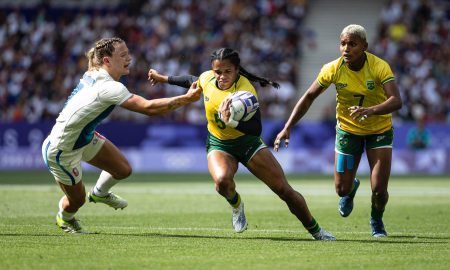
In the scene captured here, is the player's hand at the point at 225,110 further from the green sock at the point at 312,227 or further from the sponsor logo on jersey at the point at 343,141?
the sponsor logo on jersey at the point at 343,141

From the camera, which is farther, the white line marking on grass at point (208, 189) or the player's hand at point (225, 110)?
the white line marking on grass at point (208, 189)

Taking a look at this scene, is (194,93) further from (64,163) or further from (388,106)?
(388,106)

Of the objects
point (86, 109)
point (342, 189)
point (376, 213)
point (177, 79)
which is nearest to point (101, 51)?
point (86, 109)

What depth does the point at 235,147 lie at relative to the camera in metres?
11.1

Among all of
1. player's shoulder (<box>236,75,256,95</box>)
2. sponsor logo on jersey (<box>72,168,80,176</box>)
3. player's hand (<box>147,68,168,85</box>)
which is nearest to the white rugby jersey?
sponsor logo on jersey (<box>72,168,80,176</box>)

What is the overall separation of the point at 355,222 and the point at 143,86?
1943 centimetres

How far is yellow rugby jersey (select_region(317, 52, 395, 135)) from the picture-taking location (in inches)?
446

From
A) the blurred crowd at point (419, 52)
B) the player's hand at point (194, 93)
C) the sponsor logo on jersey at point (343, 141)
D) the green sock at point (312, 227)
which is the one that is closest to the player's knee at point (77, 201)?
the player's hand at point (194, 93)

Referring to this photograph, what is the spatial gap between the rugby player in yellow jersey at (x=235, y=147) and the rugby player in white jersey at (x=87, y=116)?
0.38 metres

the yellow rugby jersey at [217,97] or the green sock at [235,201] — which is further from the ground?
the yellow rugby jersey at [217,97]

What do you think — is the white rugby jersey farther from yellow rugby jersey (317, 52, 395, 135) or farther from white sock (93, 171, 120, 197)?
yellow rugby jersey (317, 52, 395, 135)

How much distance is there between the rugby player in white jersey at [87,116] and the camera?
35.0ft

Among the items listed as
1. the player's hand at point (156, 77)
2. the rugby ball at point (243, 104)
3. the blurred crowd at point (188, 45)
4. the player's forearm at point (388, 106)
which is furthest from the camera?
the blurred crowd at point (188, 45)

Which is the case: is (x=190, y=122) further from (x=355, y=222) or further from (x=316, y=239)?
(x=316, y=239)
